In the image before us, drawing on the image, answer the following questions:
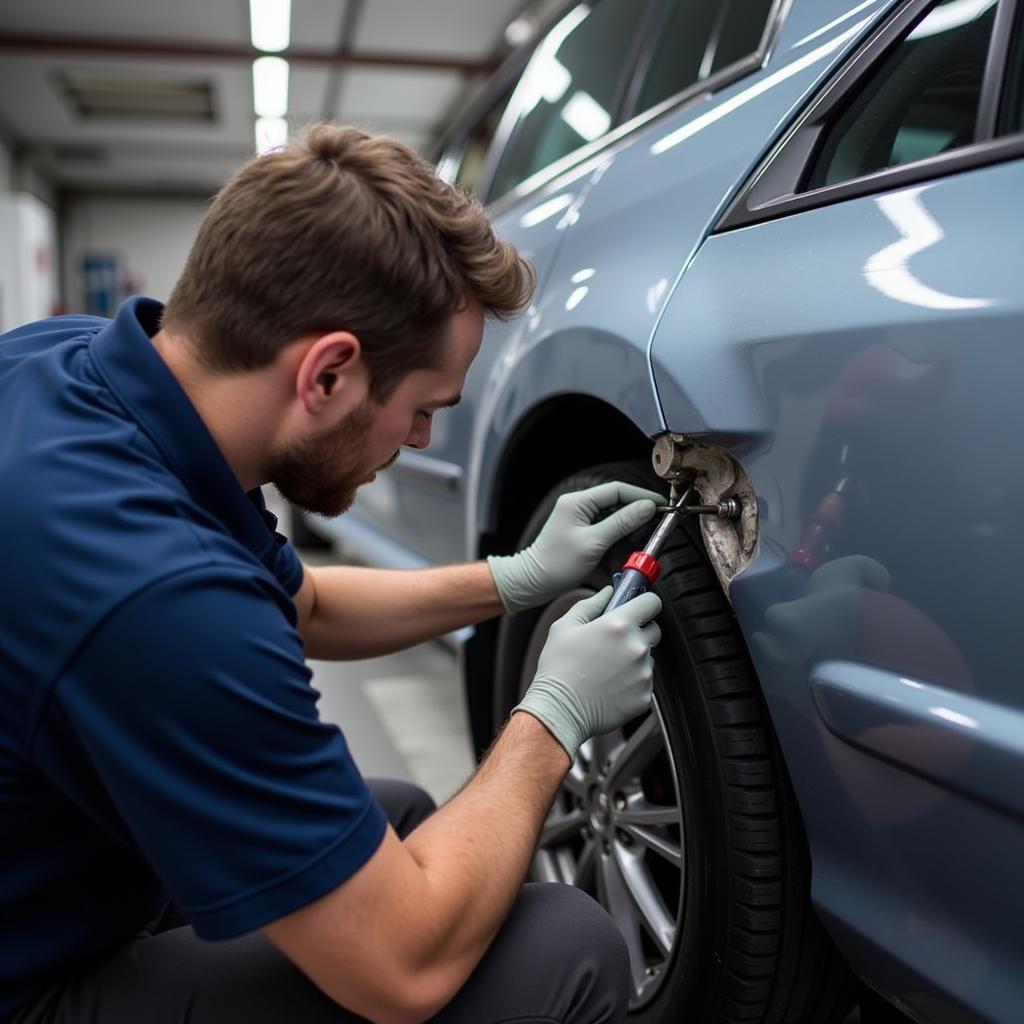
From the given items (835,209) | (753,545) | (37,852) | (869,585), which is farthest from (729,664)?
(37,852)

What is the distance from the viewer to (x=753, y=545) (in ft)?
3.46

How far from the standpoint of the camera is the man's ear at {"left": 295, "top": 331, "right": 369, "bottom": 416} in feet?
3.14

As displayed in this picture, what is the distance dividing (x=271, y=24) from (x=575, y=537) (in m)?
8.47

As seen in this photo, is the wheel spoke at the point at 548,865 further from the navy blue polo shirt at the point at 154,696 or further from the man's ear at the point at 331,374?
the man's ear at the point at 331,374

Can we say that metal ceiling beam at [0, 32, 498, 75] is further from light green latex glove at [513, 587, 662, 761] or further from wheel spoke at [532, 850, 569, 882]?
light green latex glove at [513, 587, 662, 761]

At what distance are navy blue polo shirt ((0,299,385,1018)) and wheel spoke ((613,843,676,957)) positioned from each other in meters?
0.52

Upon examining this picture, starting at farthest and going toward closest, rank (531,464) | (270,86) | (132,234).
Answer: (132,234) < (270,86) < (531,464)

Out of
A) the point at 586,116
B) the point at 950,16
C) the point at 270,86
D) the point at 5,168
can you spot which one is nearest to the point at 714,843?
the point at 950,16

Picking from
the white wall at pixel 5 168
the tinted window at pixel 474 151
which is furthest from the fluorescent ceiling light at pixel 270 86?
the tinted window at pixel 474 151

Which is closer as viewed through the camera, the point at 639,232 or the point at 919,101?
the point at 919,101

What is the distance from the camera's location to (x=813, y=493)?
93 cm

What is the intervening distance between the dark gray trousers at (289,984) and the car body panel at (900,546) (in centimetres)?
24

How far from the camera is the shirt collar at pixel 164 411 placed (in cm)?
94

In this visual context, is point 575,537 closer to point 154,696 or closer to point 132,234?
point 154,696
